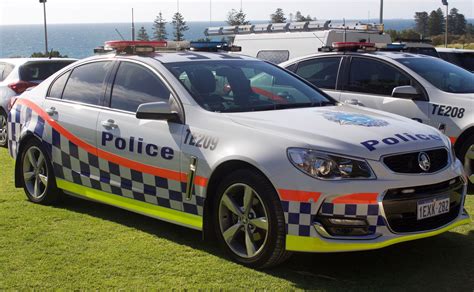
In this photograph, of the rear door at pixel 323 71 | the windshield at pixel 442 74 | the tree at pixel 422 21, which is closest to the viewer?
the windshield at pixel 442 74

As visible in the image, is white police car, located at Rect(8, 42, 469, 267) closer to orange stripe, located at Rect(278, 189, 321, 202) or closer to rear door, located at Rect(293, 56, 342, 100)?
orange stripe, located at Rect(278, 189, 321, 202)

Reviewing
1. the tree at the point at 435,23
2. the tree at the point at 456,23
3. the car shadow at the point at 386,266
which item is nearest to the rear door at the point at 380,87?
the car shadow at the point at 386,266

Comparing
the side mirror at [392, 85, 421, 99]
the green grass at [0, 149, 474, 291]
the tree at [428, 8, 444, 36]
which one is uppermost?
the tree at [428, 8, 444, 36]

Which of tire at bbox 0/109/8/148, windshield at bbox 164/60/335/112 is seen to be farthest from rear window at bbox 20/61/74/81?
windshield at bbox 164/60/335/112

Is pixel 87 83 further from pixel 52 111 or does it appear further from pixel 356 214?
pixel 356 214

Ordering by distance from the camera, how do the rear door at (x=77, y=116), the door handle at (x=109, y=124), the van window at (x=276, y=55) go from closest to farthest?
the door handle at (x=109, y=124) < the rear door at (x=77, y=116) < the van window at (x=276, y=55)

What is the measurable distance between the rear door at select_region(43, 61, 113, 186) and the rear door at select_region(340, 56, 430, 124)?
10.1ft

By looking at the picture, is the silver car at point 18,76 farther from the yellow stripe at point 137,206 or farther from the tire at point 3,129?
the yellow stripe at point 137,206

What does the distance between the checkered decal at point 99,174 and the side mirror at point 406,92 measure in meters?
3.44

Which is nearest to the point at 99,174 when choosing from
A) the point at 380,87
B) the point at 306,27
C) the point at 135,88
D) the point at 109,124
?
the point at 109,124

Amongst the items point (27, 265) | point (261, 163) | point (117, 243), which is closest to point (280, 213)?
point (261, 163)

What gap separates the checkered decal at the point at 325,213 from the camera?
403cm

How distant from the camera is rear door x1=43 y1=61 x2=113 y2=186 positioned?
5.61 m

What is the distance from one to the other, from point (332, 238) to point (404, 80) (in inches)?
154
